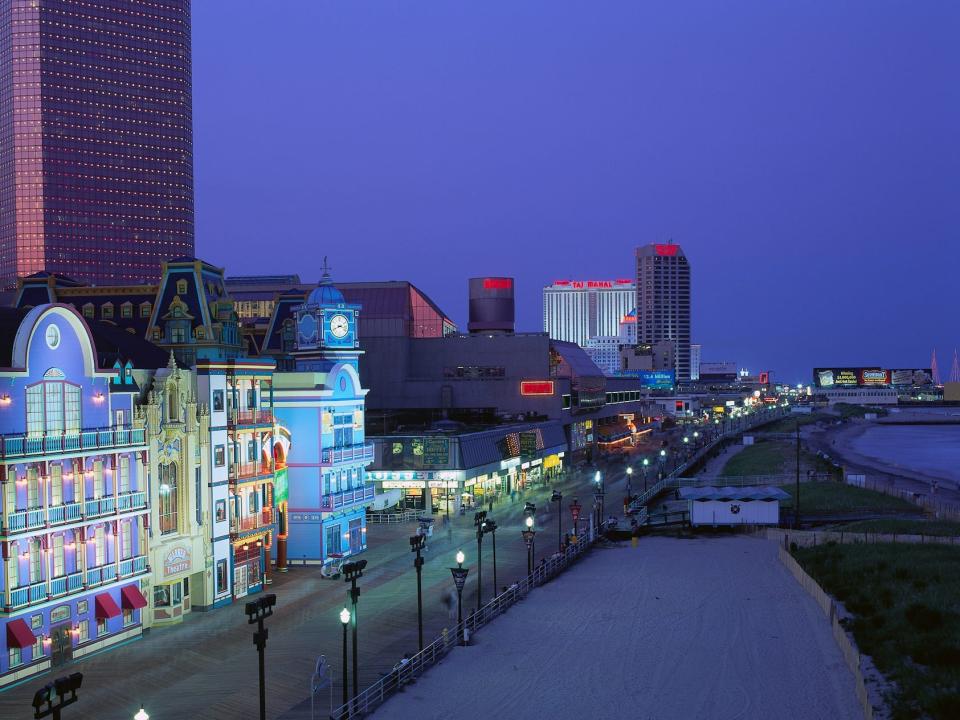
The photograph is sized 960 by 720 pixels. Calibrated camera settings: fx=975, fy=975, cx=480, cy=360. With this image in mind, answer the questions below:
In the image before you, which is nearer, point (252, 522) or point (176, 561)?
point (176, 561)

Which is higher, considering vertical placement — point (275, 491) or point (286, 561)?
point (275, 491)

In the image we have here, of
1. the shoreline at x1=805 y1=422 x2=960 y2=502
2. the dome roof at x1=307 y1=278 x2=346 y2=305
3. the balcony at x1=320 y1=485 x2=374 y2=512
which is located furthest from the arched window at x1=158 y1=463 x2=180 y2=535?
the shoreline at x1=805 y1=422 x2=960 y2=502

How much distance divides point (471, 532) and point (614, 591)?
20.7 meters

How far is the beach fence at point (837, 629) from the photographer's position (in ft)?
120

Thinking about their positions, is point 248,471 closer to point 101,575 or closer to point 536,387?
point 101,575

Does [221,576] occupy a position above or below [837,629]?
above

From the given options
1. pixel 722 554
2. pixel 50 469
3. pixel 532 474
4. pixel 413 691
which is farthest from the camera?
pixel 532 474

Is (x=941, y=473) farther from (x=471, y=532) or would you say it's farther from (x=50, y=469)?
(x=50, y=469)

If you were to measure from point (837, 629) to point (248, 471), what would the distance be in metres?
32.0

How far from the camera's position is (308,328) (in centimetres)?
6706

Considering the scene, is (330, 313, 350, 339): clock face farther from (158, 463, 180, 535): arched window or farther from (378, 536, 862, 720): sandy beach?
(378, 536, 862, 720): sandy beach

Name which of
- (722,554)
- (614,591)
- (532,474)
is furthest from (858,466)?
(614,591)

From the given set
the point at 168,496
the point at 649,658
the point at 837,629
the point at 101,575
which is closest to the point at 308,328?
the point at 168,496

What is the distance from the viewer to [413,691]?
37.3 metres
